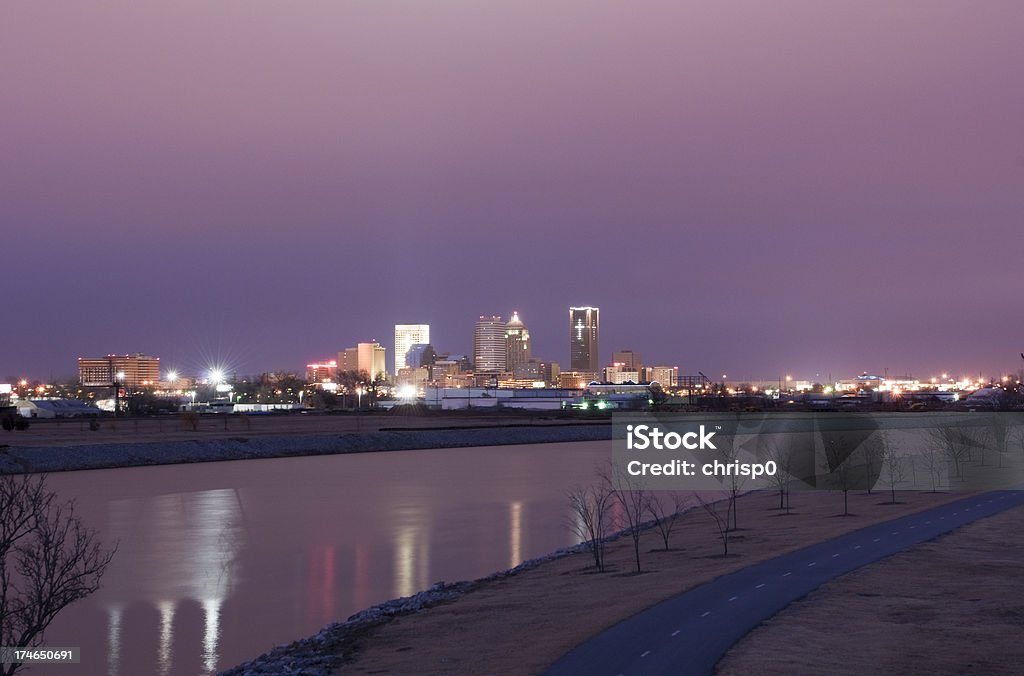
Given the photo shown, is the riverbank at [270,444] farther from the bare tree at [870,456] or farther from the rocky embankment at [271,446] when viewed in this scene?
the bare tree at [870,456]

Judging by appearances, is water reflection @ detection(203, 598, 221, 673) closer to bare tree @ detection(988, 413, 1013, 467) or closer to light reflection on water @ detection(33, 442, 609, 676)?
light reflection on water @ detection(33, 442, 609, 676)

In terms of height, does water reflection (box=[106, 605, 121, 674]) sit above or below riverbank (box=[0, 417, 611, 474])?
below

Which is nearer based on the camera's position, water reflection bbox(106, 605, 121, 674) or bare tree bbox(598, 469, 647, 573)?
water reflection bbox(106, 605, 121, 674)

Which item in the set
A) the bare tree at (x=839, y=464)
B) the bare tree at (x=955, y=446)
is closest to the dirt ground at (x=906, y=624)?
the bare tree at (x=839, y=464)

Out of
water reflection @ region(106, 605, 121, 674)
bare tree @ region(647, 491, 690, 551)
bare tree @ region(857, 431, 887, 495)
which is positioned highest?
bare tree @ region(857, 431, 887, 495)

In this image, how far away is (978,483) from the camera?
40.3 m

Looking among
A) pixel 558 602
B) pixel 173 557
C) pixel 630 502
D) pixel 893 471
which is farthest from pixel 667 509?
pixel 558 602

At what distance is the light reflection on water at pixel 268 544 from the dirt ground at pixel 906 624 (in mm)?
8894

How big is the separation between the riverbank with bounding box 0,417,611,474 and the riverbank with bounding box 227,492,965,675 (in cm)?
3218

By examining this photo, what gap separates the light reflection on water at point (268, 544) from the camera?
65.9 ft

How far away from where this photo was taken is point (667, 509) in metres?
40.5

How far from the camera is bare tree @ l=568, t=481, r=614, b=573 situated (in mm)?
25453

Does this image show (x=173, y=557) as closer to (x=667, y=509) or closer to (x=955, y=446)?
(x=667, y=509)

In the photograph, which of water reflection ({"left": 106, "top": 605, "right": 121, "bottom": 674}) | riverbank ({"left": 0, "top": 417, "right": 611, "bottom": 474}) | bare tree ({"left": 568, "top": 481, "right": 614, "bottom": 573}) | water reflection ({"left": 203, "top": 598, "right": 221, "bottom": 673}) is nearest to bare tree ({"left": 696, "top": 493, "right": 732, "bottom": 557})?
bare tree ({"left": 568, "top": 481, "right": 614, "bottom": 573})
